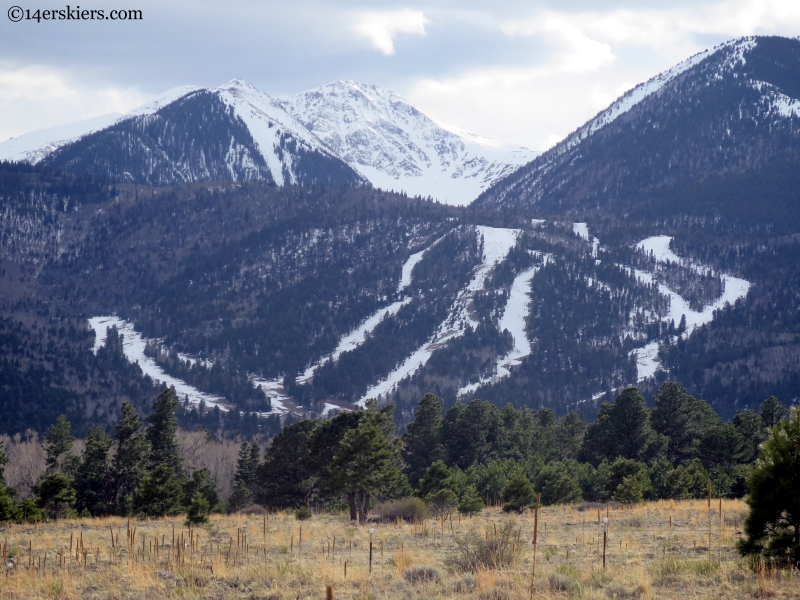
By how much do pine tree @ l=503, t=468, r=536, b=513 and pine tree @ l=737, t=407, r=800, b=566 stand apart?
899 inches

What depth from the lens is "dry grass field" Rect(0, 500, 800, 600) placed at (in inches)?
738

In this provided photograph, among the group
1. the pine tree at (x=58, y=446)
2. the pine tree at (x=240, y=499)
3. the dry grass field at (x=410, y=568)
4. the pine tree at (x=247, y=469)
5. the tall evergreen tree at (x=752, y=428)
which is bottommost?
the pine tree at (x=240, y=499)

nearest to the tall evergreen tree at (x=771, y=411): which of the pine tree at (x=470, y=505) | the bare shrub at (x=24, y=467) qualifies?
the pine tree at (x=470, y=505)

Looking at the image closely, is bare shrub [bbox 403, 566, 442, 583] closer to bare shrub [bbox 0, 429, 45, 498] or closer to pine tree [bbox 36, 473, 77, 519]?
pine tree [bbox 36, 473, 77, 519]

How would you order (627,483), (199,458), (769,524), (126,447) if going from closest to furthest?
1. (769,524)
2. (627,483)
3. (126,447)
4. (199,458)

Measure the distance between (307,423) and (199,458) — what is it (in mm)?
84224

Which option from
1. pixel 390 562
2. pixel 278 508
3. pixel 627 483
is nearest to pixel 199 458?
pixel 278 508

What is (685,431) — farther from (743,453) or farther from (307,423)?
(307,423)

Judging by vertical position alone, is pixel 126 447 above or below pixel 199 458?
above

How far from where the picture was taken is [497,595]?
59.3 feet

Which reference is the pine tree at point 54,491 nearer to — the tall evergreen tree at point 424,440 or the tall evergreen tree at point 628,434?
the tall evergreen tree at point 424,440

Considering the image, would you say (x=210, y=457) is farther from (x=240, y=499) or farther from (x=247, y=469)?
(x=240, y=499)

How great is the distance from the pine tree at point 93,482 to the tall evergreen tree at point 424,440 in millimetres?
30009

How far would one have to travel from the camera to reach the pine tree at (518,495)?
138ft
